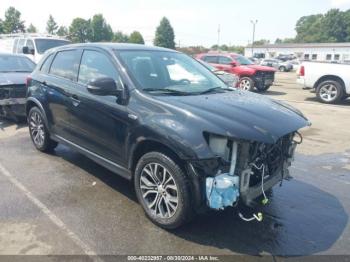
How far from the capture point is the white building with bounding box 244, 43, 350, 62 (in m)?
75.4

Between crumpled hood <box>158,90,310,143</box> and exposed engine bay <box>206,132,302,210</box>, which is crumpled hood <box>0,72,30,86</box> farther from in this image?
exposed engine bay <box>206,132,302,210</box>

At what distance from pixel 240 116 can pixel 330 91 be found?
1089cm

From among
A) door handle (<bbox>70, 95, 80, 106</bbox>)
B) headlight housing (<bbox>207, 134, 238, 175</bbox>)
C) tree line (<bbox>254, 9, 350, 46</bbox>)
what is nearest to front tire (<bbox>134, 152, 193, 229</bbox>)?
headlight housing (<bbox>207, 134, 238, 175</bbox>)

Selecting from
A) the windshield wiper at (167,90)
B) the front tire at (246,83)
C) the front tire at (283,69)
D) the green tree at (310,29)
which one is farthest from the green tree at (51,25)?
the windshield wiper at (167,90)

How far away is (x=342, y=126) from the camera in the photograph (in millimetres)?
9258

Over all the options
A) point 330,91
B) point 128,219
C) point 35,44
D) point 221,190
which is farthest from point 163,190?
point 35,44

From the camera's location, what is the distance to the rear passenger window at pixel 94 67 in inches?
177

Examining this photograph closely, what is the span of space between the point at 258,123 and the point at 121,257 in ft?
5.78

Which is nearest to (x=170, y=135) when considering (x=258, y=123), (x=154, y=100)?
(x=154, y=100)

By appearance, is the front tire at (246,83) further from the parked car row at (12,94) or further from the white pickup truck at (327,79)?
the parked car row at (12,94)

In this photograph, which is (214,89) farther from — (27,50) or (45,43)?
(27,50)

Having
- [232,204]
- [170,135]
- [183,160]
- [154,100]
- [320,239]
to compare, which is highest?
[154,100]

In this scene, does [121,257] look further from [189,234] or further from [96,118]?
[96,118]

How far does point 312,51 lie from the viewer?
81.9m
